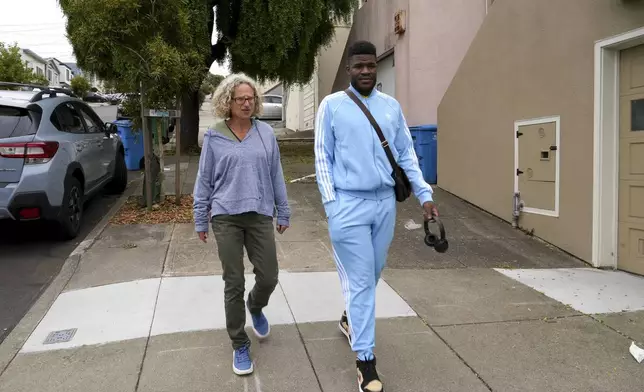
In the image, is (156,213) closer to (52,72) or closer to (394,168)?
(394,168)

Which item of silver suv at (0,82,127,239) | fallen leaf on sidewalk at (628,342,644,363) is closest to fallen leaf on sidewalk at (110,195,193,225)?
silver suv at (0,82,127,239)

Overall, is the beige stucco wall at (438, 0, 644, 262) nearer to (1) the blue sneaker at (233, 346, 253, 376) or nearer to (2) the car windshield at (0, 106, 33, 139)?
(1) the blue sneaker at (233, 346, 253, 376)

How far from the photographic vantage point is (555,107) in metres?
6.32

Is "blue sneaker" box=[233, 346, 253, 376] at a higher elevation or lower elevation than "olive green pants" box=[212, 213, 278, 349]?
lower

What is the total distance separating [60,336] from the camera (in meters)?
3.89

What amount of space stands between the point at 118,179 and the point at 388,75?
681 cm

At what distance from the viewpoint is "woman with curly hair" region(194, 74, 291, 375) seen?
326cm

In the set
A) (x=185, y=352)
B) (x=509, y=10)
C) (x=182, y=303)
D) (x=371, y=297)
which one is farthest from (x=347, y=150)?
(x=509, y=10)

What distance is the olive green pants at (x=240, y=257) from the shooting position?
3260 mm

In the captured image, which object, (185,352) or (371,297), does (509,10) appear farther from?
(185,352)

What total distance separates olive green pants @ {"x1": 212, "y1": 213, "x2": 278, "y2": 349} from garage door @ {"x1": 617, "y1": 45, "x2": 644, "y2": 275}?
3.95 m

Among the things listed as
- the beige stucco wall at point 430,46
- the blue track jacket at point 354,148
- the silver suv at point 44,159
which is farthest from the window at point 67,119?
the beige stucco wall at point 430,46

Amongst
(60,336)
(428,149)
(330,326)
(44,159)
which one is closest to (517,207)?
(428,149)

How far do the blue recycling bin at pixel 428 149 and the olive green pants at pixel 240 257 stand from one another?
6.99m
